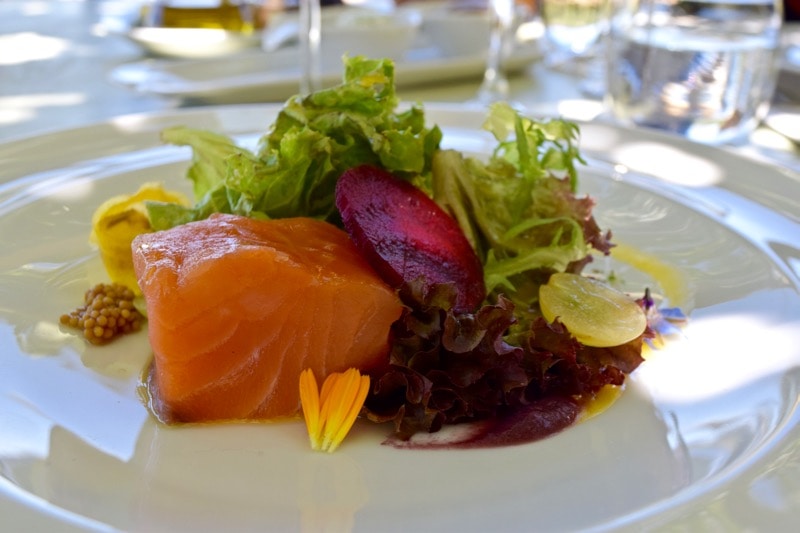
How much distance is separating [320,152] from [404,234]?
0.27m

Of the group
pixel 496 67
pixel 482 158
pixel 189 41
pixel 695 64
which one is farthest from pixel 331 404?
pixel 189 41

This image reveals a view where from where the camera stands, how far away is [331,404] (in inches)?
51.8

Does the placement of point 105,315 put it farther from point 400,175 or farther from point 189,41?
point 189,41

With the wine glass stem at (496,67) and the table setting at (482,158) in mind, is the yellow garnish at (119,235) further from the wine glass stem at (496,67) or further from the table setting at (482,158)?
the wine glass stem at (496,67)

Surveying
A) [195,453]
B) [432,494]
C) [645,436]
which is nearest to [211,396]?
[195,453]

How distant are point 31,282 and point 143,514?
0.83 meters

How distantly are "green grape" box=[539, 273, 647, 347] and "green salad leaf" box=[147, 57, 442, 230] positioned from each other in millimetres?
371

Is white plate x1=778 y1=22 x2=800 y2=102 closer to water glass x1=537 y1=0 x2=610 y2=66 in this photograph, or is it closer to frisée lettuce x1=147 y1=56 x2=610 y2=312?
water glass x1=537 y1=0 x2=610 y2=66

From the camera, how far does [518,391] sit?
141 centimetres

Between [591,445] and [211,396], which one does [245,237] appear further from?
[591,445]

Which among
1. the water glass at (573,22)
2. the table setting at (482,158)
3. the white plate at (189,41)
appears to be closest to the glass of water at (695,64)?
the table setting at (482,158)

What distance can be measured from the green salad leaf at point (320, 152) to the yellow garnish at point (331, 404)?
44 cm

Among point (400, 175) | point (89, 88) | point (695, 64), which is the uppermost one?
point (695, 64)

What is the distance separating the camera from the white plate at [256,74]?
2.84 meters
